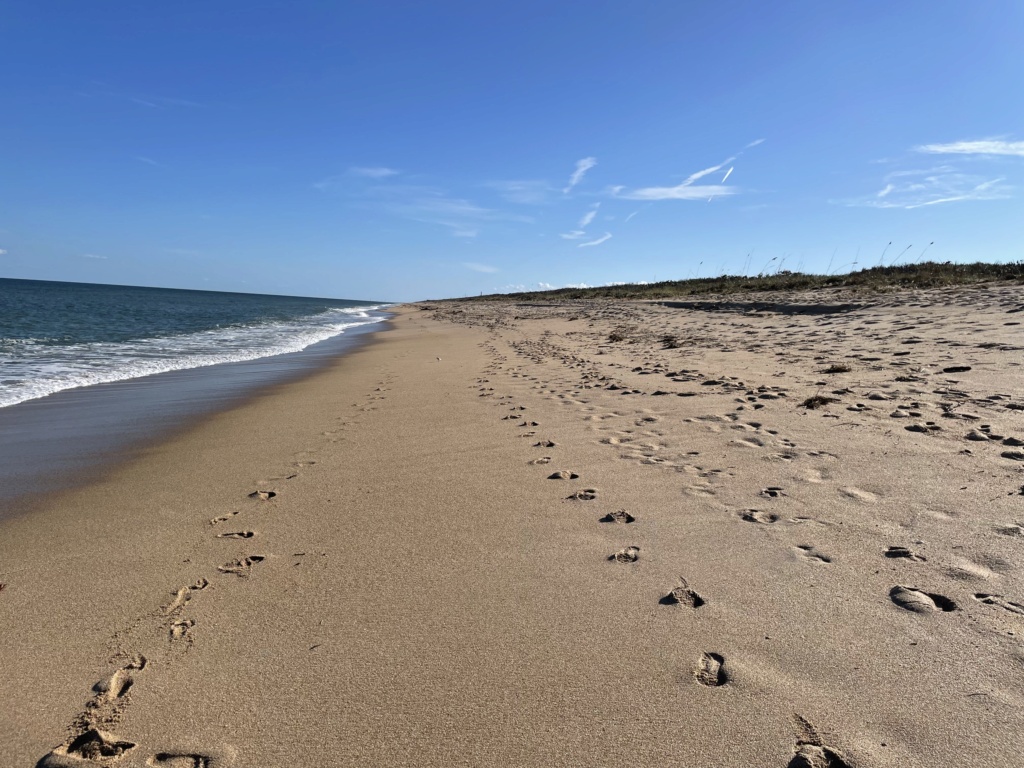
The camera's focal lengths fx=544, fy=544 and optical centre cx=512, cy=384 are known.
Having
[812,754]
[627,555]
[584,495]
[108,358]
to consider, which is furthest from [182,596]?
[108,358]

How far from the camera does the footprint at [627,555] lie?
266 centimetres

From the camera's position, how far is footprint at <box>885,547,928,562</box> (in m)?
2.46

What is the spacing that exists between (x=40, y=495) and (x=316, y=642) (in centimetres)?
304

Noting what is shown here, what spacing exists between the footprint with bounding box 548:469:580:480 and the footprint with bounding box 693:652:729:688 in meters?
1.88

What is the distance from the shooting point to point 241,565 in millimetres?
2734

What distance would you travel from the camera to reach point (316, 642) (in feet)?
6.95

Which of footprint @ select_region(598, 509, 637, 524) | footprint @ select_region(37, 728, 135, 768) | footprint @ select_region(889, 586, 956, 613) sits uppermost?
footprint @ select_region(889, 586, 956, 613)

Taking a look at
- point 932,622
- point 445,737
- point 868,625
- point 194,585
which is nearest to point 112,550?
point 194,585

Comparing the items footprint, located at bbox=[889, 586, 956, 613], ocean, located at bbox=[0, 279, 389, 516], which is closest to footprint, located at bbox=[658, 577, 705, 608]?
footprint, located at bbox=[889, 586, 956, 613]

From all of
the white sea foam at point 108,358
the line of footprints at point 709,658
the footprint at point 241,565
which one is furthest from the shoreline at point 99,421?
the line of footprints at point 709,658

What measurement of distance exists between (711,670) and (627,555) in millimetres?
840

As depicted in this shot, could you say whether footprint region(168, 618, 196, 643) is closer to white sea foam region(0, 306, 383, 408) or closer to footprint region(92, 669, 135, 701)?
footprint region(92, 669, 135, 701)

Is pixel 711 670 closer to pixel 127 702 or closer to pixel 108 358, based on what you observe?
pixel 127 702

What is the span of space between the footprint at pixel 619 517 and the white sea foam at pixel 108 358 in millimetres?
7776
